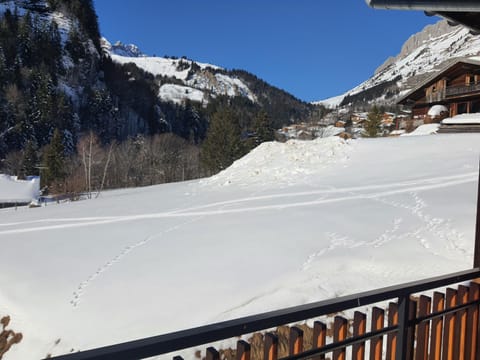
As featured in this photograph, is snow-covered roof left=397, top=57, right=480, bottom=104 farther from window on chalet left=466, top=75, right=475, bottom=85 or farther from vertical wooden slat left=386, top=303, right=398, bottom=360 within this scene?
vertical wooden slat left=386, top=303, right=398, bottom=360

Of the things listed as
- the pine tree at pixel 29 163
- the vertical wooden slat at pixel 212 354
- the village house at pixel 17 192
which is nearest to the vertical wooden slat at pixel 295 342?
the vertical wooden slat at pixel 212 354

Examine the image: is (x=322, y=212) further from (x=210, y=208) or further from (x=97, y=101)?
(x=97, y=101)

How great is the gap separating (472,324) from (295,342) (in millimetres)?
1256

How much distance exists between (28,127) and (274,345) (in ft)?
201

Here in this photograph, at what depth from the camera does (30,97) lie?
2158 inches

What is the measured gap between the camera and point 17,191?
112 feet

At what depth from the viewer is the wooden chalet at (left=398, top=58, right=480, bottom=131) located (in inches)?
846

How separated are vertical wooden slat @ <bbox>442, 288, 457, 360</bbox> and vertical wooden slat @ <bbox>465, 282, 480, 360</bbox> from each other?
0.13m

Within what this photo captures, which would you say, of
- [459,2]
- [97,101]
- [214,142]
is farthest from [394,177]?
[97,101]

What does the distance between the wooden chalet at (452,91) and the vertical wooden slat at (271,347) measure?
949 inches

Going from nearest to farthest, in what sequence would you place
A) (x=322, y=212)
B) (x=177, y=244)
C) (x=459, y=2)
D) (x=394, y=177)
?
1. (x=459, y=2)
2. (x=177, y=244)
3. (x=322, y=212)
4. (x=394, y=177)

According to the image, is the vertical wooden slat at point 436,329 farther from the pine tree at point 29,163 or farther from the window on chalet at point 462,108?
the pine tree at point 29,163

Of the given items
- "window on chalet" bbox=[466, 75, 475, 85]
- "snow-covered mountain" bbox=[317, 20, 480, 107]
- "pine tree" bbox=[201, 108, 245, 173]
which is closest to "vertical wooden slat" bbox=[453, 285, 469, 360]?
"window on chalet" bbox=[466, 75, 475, 85]

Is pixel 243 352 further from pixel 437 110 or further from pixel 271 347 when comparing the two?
pixel 437 110
